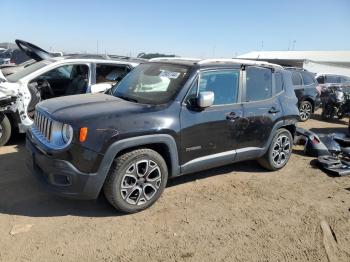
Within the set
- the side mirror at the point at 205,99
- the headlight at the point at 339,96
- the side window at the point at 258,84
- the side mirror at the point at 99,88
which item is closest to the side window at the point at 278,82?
the side window at the point at 258,84

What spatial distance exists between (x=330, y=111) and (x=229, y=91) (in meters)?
9.18

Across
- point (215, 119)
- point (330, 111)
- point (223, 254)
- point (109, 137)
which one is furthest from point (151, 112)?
point (330, 111)

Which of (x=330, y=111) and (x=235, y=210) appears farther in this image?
(x=330, y=111)

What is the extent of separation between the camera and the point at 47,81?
7254 millimetres

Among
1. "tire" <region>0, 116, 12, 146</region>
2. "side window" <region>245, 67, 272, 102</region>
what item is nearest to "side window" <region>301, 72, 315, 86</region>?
"side window" <region>245, 67, 272, 102</region>

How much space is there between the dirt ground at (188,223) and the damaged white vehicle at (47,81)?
106 cm

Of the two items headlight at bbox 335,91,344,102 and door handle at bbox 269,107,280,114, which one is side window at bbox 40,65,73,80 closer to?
door handle at bbox 269,107,280,114

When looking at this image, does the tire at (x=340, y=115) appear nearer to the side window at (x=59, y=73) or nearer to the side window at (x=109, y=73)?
the side window at (x=109, y=73)

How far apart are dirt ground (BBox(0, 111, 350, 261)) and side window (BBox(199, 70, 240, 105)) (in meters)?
1.31

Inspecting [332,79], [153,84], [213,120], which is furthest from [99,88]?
[332,79]

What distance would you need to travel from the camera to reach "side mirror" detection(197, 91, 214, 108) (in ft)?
14.7

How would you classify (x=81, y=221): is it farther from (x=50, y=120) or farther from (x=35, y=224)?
(x=50, y=120)

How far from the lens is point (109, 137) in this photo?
3879mm

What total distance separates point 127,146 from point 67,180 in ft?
2.46
